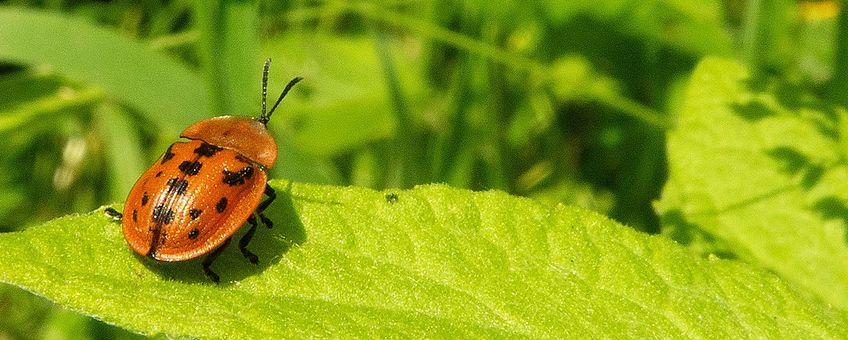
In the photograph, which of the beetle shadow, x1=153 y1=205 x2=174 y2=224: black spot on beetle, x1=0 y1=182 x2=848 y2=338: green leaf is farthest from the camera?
x1=153 y1=205 x2=174 y2=224: black spot on beetle

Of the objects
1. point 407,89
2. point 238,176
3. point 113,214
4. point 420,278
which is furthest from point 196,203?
point 407,89

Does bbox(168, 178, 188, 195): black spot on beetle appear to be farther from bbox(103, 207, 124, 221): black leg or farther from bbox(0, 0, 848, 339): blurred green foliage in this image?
bbox(0, 0, 848, 339): blurred green foliage

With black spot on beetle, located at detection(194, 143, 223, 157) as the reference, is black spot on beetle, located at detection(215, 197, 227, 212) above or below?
below

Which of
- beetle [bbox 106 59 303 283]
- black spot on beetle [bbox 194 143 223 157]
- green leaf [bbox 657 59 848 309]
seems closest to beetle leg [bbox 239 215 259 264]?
beetle [bbox 106 59 303 283]

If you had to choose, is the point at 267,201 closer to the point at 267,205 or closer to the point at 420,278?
the point at 267,205

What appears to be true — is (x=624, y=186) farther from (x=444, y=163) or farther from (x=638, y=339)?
(x=638, y=339)

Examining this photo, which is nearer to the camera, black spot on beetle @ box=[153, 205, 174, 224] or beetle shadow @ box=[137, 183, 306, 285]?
beetle shadow @ box=[137, 183, 306, 285]

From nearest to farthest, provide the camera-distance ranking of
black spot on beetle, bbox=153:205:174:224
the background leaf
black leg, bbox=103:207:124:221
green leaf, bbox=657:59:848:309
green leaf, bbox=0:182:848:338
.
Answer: green leaf, bbox=0:182:848:338, black leg, bbox=103:207:124:221, black spot on beetle, bbox=153:205:174:224, green leaf, bbox=657:59:848:309, the background leaf

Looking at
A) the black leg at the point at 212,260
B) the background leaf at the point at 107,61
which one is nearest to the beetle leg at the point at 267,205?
the black leg at the point at 212,260

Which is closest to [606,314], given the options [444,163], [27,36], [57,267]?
[57,267]
